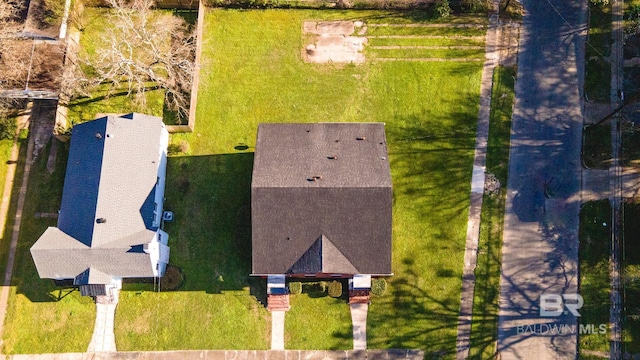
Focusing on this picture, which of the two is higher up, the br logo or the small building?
the small building

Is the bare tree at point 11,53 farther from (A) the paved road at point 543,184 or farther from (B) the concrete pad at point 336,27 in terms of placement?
(A) the paved road at point 543,184

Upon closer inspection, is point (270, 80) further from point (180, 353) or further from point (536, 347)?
point (536, 347)

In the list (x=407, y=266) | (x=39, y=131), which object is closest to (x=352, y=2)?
(x=407, y=266)

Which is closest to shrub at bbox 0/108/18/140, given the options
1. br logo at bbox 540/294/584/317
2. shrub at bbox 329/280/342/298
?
shrub at bbox 329/280/342/298

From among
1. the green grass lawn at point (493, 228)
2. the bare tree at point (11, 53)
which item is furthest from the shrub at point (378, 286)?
the bare tree at point (11, 53)

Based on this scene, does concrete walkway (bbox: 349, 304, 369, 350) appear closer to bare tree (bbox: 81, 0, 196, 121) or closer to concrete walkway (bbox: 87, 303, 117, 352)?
concrete walkway (bbox: 87, 303, 117, 352)

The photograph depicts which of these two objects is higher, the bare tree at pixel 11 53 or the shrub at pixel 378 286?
the bare tree at pixel 11 53
